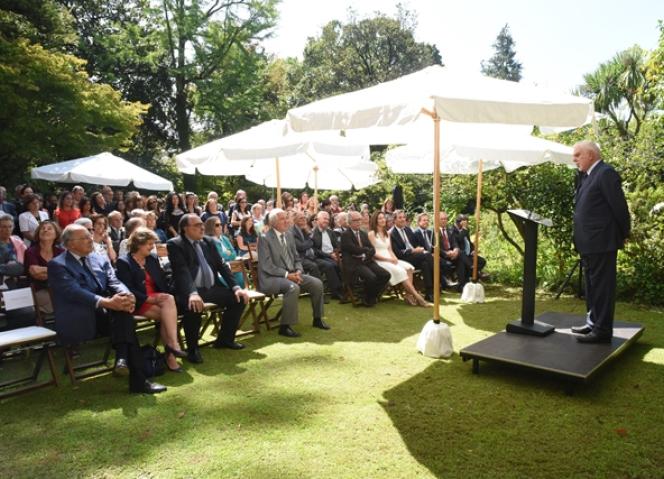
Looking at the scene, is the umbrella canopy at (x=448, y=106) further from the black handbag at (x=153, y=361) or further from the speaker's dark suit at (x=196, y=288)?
the black handbag at (x=153, y=361)

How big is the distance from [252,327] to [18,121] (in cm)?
1188

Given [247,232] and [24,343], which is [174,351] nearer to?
[24,343]

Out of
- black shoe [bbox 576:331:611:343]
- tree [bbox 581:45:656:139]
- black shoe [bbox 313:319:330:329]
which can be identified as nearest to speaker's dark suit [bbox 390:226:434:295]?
black shoe [bbox 313:319:330:329]

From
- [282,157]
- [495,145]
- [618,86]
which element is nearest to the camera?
[495,145]

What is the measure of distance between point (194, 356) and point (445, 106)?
372 cm

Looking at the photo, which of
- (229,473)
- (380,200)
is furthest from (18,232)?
(380,200)

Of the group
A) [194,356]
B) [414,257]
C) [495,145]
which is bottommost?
[194,356]

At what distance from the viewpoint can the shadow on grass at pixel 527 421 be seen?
10.3 ft

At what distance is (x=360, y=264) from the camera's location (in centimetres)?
821

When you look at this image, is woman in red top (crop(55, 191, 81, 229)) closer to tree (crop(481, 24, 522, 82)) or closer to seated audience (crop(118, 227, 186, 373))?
Result: seated audience (crop(118, 227, 186, 373))

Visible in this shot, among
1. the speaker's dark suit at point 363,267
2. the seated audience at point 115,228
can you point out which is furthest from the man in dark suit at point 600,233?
the seated audience at point 115,228

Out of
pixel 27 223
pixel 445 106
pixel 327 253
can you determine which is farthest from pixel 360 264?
pixel 27 223

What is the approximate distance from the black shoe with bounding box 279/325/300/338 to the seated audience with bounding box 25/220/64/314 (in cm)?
279

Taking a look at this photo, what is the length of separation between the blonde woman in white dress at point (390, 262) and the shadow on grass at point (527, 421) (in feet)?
10.5
